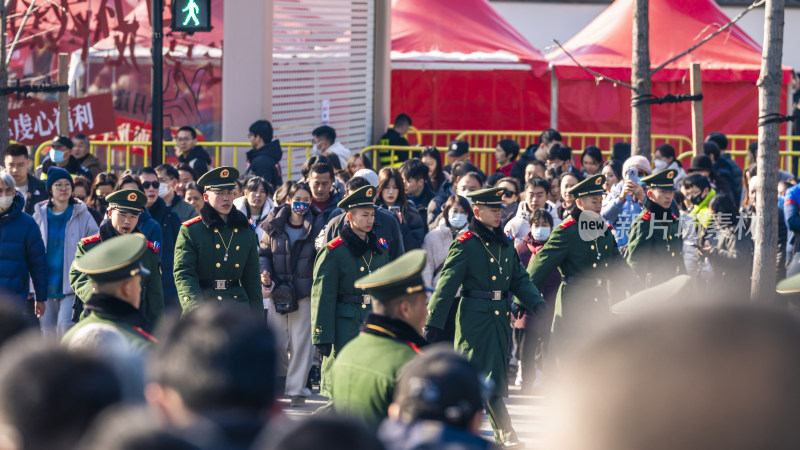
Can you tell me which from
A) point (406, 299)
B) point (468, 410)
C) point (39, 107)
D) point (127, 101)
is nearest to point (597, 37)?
point (127, 101)

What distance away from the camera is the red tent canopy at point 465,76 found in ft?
62.9

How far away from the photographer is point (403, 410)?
2650mm

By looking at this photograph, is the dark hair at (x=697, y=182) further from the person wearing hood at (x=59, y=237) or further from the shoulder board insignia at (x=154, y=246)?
the person wearing hood at (x=59, y=237)

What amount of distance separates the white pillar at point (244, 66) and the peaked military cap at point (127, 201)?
5.66 m

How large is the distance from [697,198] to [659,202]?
1892mm

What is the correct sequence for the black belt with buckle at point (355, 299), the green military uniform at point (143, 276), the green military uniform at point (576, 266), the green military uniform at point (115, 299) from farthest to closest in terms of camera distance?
the green military uniform at point (576, 266)
the black belt with buckle at point (355, 299)
the green military uniform at point (143, 276)
the green military uniform at point (115, 299)

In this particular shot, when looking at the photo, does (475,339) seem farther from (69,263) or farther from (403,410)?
(403,410)

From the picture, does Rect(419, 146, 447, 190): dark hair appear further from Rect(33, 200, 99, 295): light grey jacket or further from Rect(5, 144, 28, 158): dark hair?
Rect(5, 144, 28, 158): dark hair

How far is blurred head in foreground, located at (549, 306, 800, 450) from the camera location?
0.85 m

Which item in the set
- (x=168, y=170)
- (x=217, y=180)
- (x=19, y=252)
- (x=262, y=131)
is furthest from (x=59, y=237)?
(x=262, y=131)

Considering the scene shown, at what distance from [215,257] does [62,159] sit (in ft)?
12.2

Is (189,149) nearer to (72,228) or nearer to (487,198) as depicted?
(72,228)

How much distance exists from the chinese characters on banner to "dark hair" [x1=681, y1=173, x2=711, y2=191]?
19.5 ft

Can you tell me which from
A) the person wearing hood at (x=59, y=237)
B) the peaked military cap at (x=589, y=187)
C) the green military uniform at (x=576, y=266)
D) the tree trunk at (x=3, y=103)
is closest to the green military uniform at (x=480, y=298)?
the green military uniform at (x=576, y=266)
